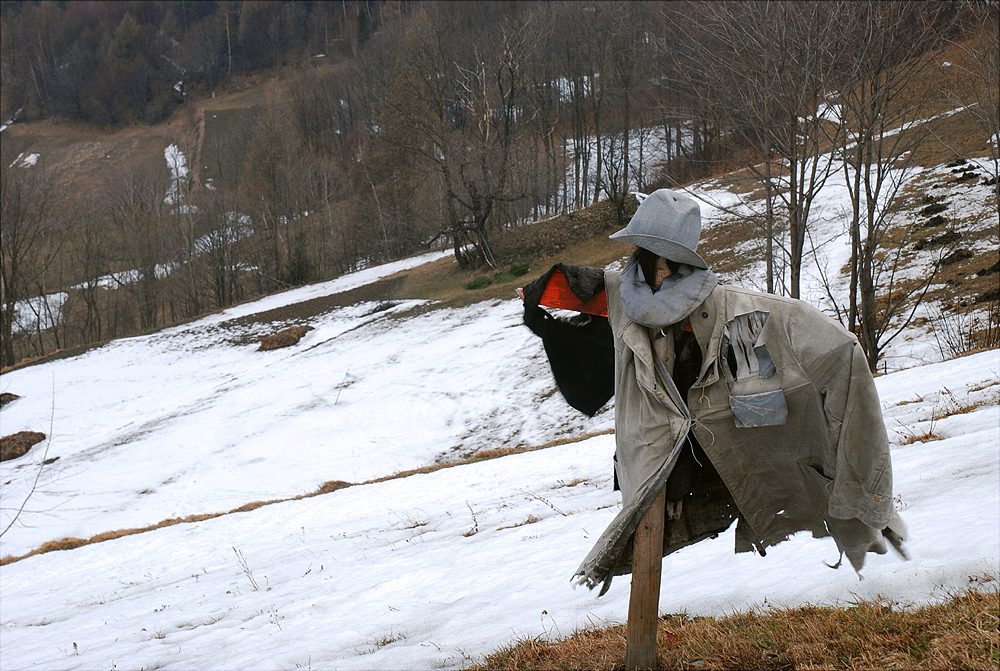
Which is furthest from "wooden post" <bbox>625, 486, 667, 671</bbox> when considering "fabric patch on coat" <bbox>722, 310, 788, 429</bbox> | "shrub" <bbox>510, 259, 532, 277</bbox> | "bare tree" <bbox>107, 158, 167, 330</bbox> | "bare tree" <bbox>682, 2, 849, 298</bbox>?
"bare tree" <bbox>107, 158, 167, 330</bbox>

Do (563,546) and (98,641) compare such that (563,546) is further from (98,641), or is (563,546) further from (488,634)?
(98,641)

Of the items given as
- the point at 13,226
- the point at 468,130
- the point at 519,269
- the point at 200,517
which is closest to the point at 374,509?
the point at 200,517

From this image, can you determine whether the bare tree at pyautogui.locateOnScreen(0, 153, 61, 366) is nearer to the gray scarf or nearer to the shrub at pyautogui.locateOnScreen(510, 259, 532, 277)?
the shrub at pyautogui.locateOnScreen(510, 259, 532, 277)

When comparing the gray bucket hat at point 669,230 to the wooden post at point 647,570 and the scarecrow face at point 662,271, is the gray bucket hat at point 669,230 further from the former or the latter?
the wooden post at point 647,570

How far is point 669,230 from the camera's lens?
255 cm

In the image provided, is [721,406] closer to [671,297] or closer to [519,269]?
[671,297]

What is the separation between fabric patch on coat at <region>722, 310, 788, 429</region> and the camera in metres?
2.49

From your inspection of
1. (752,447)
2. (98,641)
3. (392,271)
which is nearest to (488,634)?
(752,447)

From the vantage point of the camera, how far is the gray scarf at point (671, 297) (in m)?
2.56

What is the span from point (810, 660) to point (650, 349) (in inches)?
57.2

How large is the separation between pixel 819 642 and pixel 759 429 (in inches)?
40.6

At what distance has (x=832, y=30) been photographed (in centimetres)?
876

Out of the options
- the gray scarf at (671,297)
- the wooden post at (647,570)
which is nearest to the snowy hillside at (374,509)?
the wooden post at (647,570)

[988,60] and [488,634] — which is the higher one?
[988,60]
